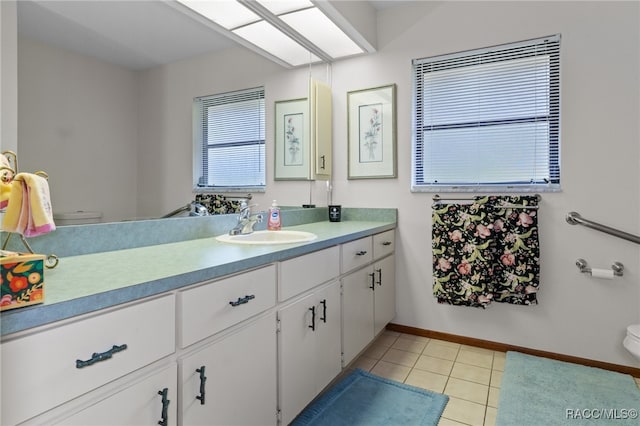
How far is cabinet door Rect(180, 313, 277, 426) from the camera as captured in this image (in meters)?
1.06

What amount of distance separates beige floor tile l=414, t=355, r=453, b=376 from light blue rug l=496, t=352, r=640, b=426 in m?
0.32

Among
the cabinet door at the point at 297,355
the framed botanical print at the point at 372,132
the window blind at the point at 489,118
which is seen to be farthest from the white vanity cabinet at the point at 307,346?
the window blind at the point at 489,118

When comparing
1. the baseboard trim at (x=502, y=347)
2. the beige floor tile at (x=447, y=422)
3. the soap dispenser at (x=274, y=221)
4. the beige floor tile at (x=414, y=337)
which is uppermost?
the soap dispenser at (x=274, y=221)

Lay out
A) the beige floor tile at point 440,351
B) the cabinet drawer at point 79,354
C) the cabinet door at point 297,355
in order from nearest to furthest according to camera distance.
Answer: the cabinet drawer at point 79,354
the cabinet door at point 297,355
the beige floor tile at point 440,351

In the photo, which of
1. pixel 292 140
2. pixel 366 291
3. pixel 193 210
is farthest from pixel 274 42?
pixel 366 291

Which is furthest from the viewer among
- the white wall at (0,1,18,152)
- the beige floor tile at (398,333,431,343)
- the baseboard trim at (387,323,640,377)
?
the beige floor tile at (398,333,431,343)

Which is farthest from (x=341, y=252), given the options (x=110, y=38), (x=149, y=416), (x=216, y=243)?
(x=110, y=38)

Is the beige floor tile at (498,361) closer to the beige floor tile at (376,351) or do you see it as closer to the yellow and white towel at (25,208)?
the beige floor tile at (376,351)

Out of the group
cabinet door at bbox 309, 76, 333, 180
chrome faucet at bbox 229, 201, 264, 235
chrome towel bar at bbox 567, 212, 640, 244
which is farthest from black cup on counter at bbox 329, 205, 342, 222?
chrome towel bar at bbox 567, 212, 640, 244

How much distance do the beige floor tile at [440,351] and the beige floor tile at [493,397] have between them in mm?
388

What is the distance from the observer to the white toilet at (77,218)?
3.91ft

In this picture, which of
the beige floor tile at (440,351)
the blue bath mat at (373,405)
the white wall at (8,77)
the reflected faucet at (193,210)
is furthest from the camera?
the beige floor tile at (440,351)

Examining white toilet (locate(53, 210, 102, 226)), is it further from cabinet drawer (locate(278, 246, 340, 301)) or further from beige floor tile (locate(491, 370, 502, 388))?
beige floor tile (locate(491, 370, 502, 388))

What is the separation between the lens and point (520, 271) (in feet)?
7.54
